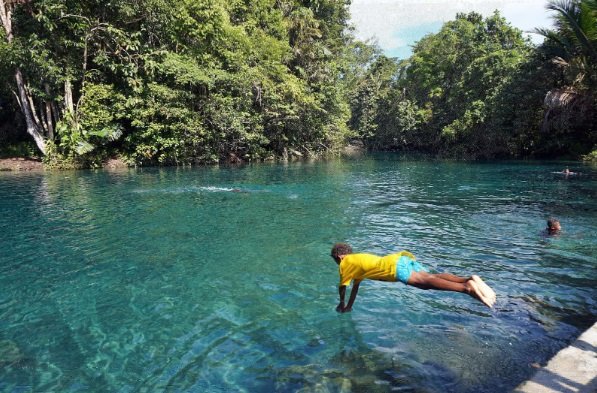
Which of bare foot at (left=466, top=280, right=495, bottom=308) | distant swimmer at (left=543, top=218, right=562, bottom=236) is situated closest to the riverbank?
distant swimmer at (left=543, top=218, right=562, bottom=236)

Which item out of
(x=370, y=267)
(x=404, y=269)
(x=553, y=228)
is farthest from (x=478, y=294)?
(x=553, y=228)

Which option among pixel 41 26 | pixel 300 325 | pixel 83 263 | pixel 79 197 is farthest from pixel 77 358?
pixel 41 26

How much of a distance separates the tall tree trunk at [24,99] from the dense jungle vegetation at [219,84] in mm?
98

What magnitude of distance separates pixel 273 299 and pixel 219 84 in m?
30.6

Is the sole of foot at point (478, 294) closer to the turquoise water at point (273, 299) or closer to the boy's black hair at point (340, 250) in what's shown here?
Result: the turquoise water at point (273, 299)

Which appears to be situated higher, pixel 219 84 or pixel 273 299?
pixel 219 84

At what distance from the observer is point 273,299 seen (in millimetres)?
7594

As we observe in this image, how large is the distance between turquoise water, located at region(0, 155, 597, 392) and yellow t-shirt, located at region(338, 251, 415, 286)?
3.49 ft

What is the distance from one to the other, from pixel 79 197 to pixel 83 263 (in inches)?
399

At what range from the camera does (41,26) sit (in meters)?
29.2

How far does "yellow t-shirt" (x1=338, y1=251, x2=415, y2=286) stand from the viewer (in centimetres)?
548

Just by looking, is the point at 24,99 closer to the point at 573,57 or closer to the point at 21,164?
the point at 21,164

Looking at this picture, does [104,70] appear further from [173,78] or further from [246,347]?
[246,347]

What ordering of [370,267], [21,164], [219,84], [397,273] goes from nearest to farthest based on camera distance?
[397,273] < [370,267] < [21,164] < [219,84]
